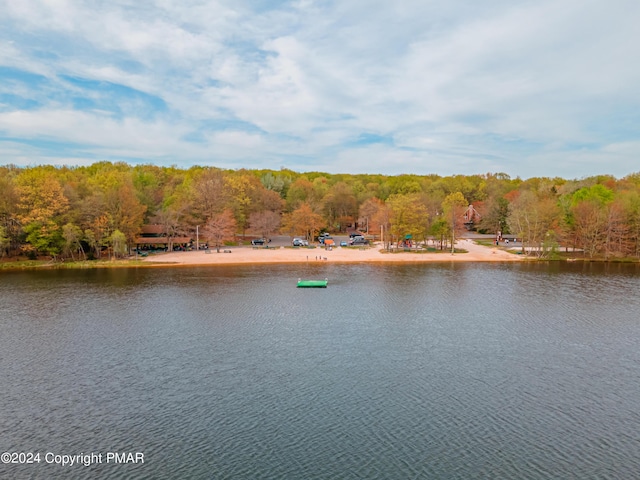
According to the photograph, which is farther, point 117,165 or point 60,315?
point 117,165

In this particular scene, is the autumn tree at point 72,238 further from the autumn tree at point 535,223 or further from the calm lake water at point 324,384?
the autumn tree at point 535,223

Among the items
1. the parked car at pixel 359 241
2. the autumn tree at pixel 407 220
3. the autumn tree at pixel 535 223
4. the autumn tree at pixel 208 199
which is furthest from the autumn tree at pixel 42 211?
the autumn tree at pixel 535 223

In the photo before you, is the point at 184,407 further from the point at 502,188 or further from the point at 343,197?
the point at 502,188

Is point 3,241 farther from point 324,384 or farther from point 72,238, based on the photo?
point 324,384

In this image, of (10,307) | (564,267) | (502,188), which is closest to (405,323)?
(10,307)

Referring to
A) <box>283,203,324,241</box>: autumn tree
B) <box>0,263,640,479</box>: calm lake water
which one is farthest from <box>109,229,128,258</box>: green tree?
<box>283,203,324,241</box>: autumn tree

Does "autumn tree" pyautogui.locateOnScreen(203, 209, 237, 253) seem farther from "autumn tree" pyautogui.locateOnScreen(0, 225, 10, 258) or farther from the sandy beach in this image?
"autumn tree" pyautogui.locateOnScreen(0, 225, 10, 258)
